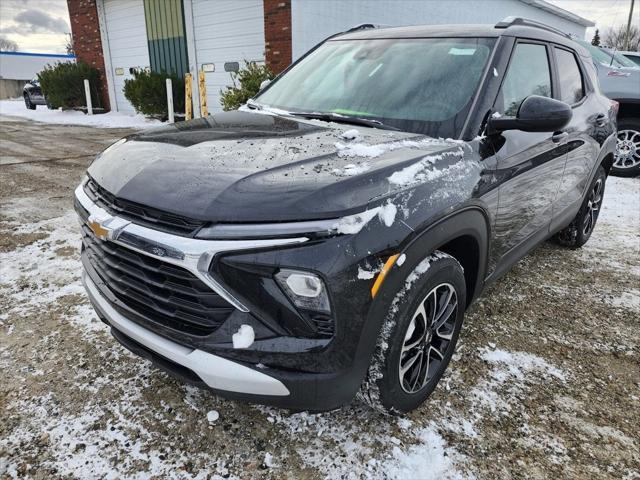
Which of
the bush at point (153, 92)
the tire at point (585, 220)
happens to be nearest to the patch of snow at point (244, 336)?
the tire at point (585, 220)

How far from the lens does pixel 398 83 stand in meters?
2.64

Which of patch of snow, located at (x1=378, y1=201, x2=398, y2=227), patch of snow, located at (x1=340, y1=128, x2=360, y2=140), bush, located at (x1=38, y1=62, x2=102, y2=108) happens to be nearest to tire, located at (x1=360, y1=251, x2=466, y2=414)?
patch of snow, located at (x1=378, y1=201, x2=398, y2=227)

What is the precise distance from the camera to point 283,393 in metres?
1.62

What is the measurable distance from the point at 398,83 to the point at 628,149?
21.2 feet

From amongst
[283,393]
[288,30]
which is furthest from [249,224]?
[288,30]

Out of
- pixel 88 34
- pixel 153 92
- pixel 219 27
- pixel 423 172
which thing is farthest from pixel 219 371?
pixel 88 34

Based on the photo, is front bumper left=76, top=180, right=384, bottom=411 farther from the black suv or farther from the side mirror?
the side mirror

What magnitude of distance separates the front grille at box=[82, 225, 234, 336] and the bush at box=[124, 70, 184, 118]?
43.1ft

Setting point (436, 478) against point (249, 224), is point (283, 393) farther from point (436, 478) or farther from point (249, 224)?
point (436, 478)

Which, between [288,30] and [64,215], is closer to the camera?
[64,215]

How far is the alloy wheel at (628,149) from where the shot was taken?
7230 millimetres

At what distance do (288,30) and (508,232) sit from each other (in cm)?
953

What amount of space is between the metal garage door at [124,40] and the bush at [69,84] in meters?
0.83

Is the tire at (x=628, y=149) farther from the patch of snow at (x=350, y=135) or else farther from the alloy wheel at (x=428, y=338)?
the patch of snow at (x=350, y=135)
